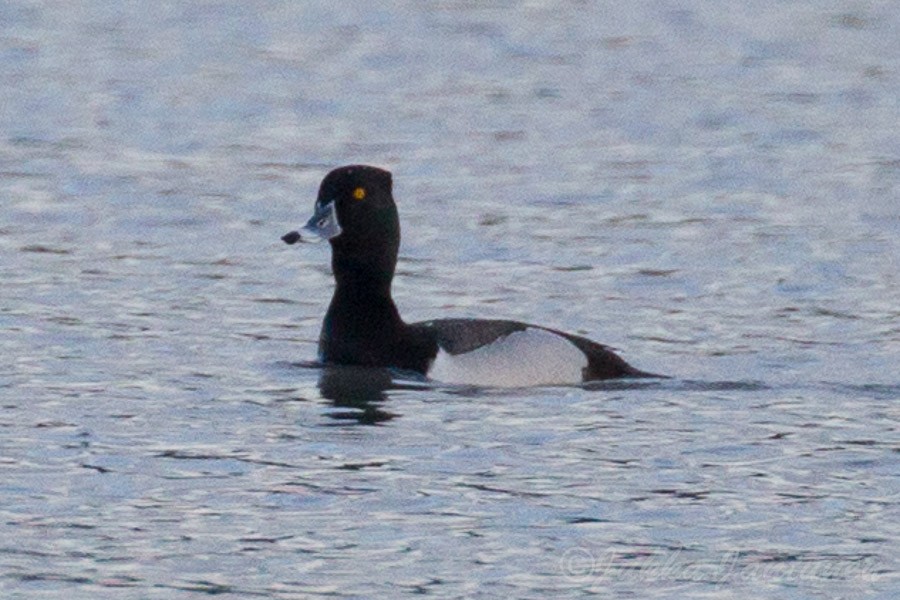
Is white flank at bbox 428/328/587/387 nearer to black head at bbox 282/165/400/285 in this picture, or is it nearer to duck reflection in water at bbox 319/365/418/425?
duck reflection in water at bbox 319/365/418/425

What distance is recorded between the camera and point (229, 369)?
11.8 m

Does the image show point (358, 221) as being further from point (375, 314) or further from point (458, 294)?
point (458, 294)

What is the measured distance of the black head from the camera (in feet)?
39.8

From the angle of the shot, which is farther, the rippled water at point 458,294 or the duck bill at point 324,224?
the duck bill at point 324,224

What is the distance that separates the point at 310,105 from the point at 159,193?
149 inches

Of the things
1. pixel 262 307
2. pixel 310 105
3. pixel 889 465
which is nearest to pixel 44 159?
pixel 310 105

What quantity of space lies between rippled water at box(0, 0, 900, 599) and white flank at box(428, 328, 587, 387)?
19cm

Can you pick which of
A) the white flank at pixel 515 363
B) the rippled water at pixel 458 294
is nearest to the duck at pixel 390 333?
the white flank at pixel 515 363

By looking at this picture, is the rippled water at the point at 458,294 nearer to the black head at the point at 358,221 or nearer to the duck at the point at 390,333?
the duck at the point at 390,333

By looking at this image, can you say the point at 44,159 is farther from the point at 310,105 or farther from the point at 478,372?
the point at 478,372

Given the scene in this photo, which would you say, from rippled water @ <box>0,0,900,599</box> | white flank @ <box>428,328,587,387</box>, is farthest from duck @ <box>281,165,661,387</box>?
rippled water @ <box>0,0,900,599</box>

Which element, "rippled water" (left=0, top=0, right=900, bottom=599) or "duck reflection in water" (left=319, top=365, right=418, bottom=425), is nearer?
"rippled water" (left=0, top=0, right=900, bottom=599)

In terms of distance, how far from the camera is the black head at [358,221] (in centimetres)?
1212

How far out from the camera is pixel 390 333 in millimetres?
11906
